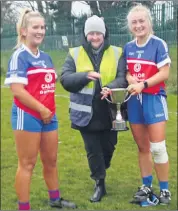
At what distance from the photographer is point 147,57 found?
3.15 metres

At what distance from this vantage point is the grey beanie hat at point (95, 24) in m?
3.04

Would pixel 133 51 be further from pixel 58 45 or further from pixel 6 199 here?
pixel 6 199

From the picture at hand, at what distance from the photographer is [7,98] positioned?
8633mm

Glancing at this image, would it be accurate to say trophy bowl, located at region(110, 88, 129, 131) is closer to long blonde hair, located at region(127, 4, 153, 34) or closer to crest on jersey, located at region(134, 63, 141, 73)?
crest on jersey, located at region(134, 63, 141, 73)

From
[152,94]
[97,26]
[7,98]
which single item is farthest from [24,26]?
[7,98]

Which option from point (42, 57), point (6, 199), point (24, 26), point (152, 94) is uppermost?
point (24, 26)

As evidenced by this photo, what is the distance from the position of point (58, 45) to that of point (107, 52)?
59cm

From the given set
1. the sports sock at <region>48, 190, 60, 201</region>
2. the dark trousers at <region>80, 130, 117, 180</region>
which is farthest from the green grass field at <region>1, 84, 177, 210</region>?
the dark trousers at <region>80, 130, 117, 180</region>

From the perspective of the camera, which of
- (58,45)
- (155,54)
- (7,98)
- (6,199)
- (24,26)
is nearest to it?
(24,26)

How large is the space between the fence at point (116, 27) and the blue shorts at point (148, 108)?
47cm

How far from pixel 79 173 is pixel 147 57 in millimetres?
1941

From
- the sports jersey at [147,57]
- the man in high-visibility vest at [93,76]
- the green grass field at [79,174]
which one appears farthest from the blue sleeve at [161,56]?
the green grass field at [79,174]

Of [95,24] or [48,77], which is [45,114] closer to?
[48,77]

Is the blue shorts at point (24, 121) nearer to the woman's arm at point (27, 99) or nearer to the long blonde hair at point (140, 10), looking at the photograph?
the woman's arm at point (27, 99)
